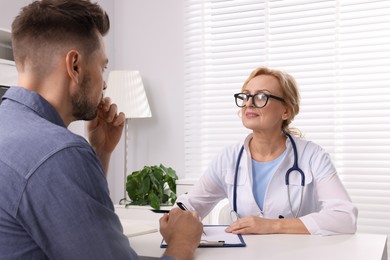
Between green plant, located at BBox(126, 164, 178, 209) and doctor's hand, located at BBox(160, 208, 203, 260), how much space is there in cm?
204

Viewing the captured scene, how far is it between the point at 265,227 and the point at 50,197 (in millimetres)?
961

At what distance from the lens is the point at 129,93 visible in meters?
3.59

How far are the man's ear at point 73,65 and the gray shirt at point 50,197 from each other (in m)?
0.17

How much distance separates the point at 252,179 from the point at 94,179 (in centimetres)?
131

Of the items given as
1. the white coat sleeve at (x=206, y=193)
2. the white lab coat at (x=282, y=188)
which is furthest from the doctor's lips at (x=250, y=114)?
the white coat sleeve at (x=206, y=193)

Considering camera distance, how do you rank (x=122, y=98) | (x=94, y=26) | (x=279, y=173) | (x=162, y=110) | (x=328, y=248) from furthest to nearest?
(x=162, y=110) → (x=122, y=98) → (x=279, y=173) → (x=328, y=248) → (x=94, y=26)

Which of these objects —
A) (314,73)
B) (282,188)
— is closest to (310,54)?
(314,73)

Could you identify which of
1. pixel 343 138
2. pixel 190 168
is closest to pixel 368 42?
pixel 343 138

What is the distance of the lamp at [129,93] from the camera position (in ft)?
11.7

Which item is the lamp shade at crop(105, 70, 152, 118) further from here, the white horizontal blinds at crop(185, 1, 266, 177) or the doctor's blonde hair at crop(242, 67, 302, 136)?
the doctor's blonde hair at crop(242, 67, 302, 136)

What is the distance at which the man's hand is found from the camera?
164cm

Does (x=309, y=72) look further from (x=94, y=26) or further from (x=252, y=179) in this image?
(x=94, y=26)

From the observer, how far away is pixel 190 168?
146 inches

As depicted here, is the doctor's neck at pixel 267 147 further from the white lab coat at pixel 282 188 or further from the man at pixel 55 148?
the man at pixel 55 148
